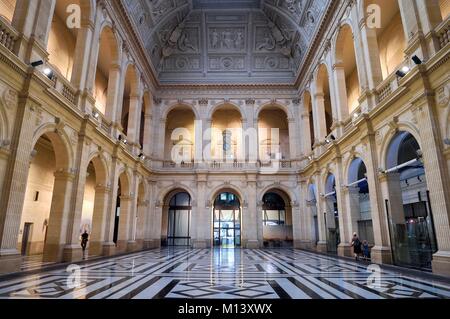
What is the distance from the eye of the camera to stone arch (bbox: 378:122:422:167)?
822cm

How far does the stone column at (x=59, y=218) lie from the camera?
9258 millimetres

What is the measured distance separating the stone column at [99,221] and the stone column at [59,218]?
2411 mm

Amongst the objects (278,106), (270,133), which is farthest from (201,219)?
(278,106)

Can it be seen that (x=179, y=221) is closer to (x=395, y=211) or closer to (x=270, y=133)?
(x=270, y=133)

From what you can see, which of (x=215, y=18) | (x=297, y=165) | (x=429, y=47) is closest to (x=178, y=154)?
(x=297, y=165)

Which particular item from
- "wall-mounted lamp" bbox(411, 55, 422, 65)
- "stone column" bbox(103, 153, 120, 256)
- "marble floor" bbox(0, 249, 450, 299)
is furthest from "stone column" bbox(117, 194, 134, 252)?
"wall-mounted lamp" bbox(411, 55, 422, 65)

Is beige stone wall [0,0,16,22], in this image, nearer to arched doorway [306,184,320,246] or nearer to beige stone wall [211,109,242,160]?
beige stone wall [211,109,242,160]

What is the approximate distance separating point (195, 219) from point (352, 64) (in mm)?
13883

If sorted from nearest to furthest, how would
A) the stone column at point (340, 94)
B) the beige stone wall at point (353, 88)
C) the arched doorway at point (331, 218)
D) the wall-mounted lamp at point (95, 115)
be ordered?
the wall-mounted lamp at point (95, 115) → the stone column at point (340, 94) → the arched doorway at point (331, 218) → the beige stone wall at point (353, 88)

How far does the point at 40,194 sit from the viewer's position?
45.3ft

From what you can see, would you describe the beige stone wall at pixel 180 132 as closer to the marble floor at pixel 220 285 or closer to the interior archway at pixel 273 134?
the interior archway at pixel 273 134

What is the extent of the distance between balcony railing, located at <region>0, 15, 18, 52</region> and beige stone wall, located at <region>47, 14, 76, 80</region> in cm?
625

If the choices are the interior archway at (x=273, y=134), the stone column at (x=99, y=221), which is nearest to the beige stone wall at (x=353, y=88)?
the interior archway at (x=273, y=134)

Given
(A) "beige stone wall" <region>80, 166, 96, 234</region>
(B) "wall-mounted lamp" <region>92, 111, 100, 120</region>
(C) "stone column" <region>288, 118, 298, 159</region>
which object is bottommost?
(A) "beige stone wall" <region>80, 166, 96, 234</region>
